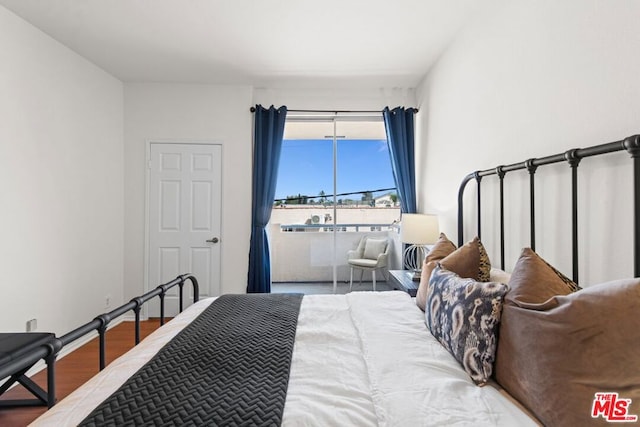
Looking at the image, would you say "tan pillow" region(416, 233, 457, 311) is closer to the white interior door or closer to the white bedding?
the white bedding

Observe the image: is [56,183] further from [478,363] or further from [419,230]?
[478,363]

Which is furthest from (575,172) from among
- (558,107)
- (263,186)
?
(263,186)

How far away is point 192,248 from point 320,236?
4.83 ft

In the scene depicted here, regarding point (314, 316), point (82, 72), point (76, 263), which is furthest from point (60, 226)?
point (314, 316)

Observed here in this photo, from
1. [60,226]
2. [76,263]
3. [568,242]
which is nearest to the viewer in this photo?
[568,242]

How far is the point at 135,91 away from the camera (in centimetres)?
355

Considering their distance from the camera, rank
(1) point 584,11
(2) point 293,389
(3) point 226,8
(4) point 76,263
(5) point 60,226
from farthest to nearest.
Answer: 1. (4) point 76,263
2. (5) point 60,226
3. (3) point 226,8
4. (1) point 584,11
5. (2) point 293,389

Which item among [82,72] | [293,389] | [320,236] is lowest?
[293,389]

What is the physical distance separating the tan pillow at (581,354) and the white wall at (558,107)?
528 mm

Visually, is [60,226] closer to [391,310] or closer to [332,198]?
[332,198]

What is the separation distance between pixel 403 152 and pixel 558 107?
2135mm

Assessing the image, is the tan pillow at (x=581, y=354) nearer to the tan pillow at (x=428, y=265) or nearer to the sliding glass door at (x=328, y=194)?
the tan pillow at (x=428, y=265)

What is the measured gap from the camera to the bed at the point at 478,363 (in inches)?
29.3

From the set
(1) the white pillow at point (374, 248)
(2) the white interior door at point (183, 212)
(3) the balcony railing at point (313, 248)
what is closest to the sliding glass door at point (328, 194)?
(3) the balcony railing at point (313, 248)
